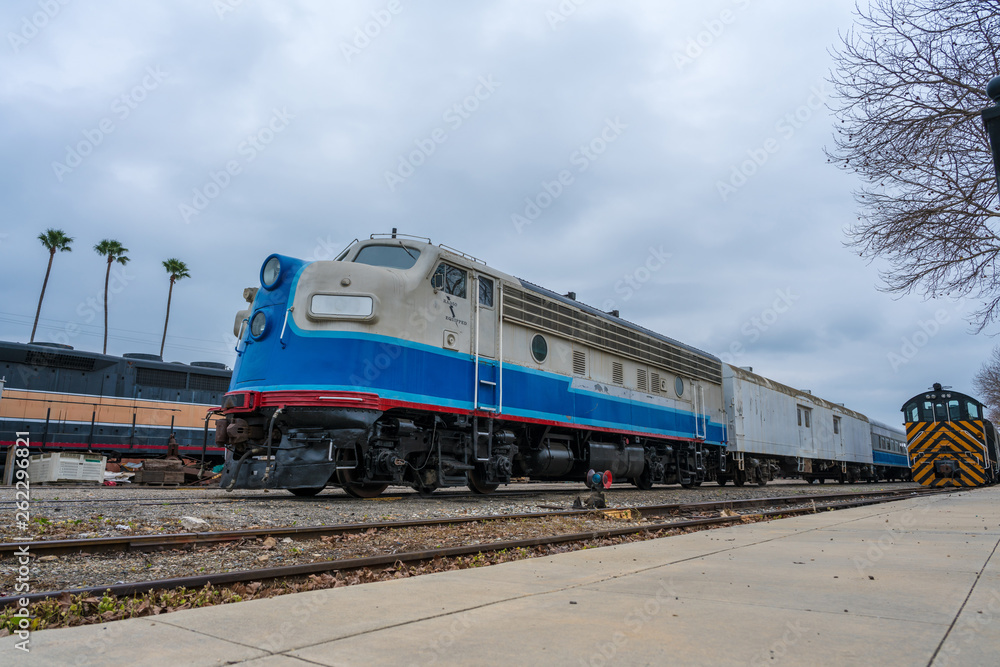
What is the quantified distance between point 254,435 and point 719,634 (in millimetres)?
7589

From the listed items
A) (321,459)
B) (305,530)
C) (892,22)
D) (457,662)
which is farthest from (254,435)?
(892,22)

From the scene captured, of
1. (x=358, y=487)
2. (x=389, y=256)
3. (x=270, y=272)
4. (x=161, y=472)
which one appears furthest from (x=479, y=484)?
(x=161, y=472)

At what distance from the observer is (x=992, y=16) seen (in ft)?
28.6

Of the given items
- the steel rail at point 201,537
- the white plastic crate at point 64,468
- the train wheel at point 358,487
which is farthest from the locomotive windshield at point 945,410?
the white plastic crate at point 64,468

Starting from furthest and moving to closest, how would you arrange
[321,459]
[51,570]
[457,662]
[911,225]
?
[911,225], [321,459], [51,570], [457,662]

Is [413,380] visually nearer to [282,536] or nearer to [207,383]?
[282,536]

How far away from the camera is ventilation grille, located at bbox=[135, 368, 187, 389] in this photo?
21.0 meters

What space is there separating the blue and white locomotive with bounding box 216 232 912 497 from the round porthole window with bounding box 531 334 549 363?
3 cm

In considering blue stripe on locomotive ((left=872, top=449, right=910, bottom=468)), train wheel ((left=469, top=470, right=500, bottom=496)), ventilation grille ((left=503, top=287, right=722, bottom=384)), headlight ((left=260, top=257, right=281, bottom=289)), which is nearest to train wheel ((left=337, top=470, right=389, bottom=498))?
train wheel ((left=469, top=470, right=500, bottom=496))

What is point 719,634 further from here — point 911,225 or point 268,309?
point 911,225

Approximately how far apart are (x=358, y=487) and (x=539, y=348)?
418 centimetres

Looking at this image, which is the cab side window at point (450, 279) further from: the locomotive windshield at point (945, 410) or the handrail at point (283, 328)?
the locomotive windshield at point (945, 410)

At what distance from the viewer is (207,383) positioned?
22.4m

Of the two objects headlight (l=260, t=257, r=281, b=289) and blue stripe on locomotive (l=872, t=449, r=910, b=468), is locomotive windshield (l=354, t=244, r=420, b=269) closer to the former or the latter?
headlight (l=260, t=257, r=281, b=289)
